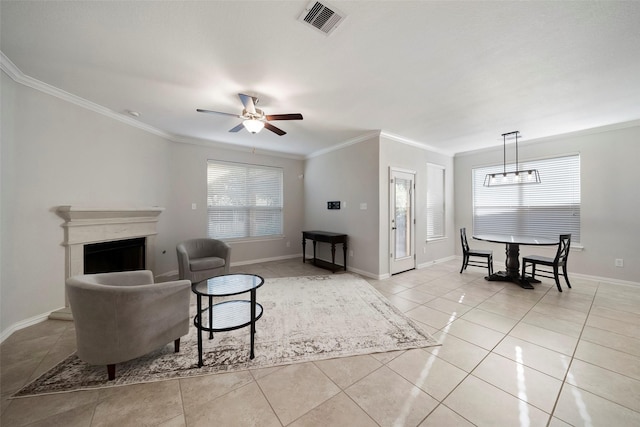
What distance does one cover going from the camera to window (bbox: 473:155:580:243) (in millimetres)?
4297

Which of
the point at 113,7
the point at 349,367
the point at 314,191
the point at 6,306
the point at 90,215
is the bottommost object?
the point at 349,367

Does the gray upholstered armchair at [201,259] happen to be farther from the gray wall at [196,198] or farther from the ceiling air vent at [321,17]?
the ceiling air vent at [321,17]

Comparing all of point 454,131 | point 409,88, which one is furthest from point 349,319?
point 454,131

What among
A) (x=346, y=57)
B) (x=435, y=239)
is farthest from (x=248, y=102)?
(x=435, y=239)

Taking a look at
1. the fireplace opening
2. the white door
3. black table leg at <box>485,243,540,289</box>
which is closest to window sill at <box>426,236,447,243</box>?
the white door

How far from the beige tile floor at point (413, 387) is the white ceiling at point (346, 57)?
2719 mm

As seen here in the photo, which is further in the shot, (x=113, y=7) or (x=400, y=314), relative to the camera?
(x=400, y=314)

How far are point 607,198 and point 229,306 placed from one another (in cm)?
628

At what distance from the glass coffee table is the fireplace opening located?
74.3 inches

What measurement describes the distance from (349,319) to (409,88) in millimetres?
2812

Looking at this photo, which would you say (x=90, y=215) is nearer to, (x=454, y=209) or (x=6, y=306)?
(x=6, y=306)

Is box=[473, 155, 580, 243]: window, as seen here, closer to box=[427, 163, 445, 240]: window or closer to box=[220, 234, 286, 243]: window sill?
box=[427, 163, 445, 240]: window

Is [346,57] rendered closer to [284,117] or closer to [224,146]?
[284,117]

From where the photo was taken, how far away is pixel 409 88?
266 centimetres
